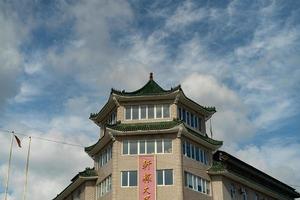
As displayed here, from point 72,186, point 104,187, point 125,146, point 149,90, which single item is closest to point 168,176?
point 125,146

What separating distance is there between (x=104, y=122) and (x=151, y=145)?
27.4 ft

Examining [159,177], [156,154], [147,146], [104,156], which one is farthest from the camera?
[104,156]

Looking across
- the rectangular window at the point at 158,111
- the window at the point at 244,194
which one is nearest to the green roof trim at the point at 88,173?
the rectangular window at the point at 158,111

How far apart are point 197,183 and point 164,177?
3.91 m

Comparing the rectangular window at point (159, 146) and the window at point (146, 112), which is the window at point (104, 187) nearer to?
the rectangular window at point (159, 146)

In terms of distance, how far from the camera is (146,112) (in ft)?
155

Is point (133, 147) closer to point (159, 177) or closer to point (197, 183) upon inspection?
point (159, 177)

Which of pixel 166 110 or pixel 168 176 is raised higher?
pixel 166 110

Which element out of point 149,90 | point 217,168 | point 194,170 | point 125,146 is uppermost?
point 149,90

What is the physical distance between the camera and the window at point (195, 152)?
4568 centimetres

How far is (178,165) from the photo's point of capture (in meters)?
43.7

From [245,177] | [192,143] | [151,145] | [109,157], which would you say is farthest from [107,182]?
[245,177]

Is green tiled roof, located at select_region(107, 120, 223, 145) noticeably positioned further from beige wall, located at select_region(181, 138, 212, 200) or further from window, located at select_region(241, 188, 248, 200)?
window, located at select_region(241, 188, 248, 200)

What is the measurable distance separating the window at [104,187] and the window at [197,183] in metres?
7.21
